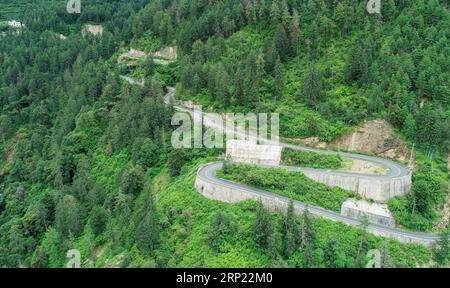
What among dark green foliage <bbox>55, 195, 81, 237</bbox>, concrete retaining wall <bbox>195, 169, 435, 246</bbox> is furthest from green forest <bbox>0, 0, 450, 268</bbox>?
concrete retaining wall <bbox>195, 169, 435, 246</bbox>

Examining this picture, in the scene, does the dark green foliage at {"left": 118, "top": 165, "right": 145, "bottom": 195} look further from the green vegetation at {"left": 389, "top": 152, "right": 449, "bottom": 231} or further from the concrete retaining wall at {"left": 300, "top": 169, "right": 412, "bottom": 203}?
the green vegetation at {"left": 389, "top": 152, "right": 449, "bottom": 231}

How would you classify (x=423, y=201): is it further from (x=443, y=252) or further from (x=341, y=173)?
(x=341, y=173)

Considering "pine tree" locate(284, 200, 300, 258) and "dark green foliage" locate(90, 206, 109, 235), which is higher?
"pine tree" locate(284, 200, 300, 258)

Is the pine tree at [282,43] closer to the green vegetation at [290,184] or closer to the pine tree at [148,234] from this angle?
the green vegetation at [290,184]

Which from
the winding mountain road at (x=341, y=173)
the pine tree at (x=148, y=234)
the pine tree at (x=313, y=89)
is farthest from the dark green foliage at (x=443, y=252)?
the pine tree at (x=148, y=234)

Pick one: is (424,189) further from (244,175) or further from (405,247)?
(244,175)

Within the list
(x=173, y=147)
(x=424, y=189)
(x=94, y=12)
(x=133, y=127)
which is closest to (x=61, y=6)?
(x=94, y=12)
